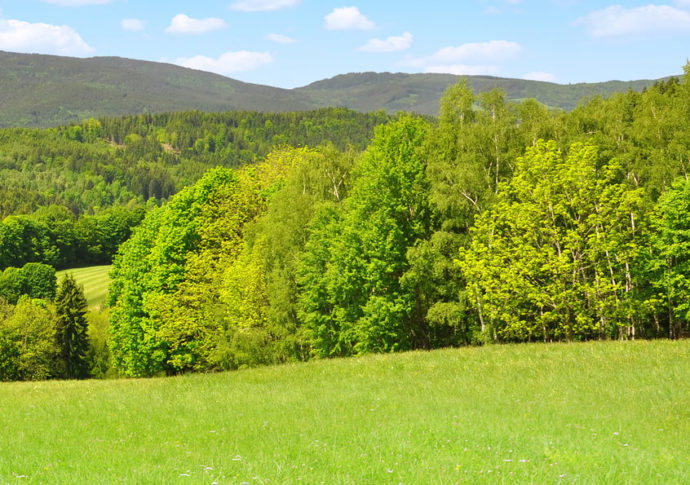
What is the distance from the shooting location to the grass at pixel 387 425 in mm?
11953

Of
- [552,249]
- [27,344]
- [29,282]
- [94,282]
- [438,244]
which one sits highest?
[552,249]


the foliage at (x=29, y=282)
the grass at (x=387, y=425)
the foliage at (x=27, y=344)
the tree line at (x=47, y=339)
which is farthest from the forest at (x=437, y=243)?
the foliage at (x=29, y=282)

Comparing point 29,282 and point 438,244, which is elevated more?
point 438,244

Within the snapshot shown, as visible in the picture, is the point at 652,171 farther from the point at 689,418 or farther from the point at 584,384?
the point at 689,418

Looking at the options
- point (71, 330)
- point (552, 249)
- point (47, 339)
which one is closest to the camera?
point (552, 249)

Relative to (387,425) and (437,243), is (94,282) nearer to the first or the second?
(437,243)

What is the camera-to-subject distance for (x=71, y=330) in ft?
276

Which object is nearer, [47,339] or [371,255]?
[371,255]

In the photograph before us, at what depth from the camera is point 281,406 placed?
20344mm

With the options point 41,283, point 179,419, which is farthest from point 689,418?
point 41,283

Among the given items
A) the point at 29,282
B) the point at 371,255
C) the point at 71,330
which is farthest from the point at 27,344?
the point at 371,255

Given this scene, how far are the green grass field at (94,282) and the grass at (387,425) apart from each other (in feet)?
353

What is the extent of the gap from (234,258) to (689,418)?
38007 mm

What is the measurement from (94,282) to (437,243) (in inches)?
4986
